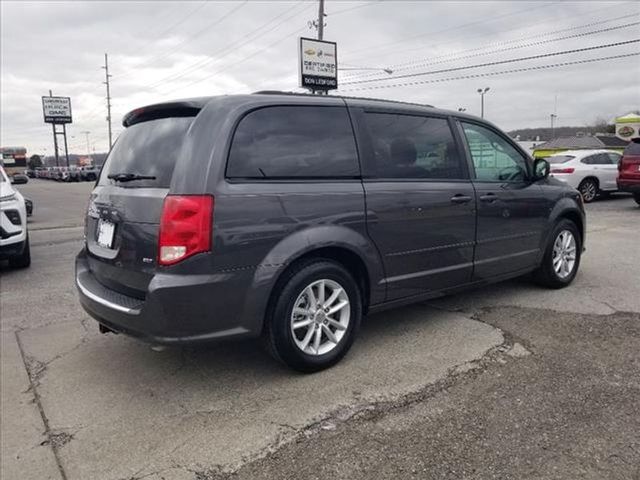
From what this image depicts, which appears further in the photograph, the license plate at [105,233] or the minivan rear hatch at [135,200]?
the license plate at [105,233]

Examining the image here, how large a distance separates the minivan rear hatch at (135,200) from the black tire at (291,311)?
0.77 m

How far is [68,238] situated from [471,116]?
28.8ft

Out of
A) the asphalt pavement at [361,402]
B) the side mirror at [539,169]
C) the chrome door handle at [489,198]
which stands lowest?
the asphalt pavement at [361,402]

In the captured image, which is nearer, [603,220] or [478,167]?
[478,167]

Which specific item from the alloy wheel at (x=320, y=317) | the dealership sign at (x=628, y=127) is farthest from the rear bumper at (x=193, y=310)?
the dealership sign at (x=628, y=127)

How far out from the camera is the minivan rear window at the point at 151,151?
3330mm

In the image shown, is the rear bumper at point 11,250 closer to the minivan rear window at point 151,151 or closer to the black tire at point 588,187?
the minivan rear window at point 151,151

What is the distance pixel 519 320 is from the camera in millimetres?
4660

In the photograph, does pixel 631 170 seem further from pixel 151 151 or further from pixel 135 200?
pixel 135 200

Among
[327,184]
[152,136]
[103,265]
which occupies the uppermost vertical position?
[152,136]

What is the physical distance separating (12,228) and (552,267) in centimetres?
641

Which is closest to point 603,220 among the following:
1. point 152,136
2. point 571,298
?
point 571,298

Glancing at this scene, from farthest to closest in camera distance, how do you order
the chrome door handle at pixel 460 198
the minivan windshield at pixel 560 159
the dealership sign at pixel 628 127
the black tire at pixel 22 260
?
the dealership sign at pixel 628 127 → the minivan windshield at pixel 560 159 → the black tire at pixel 22 260 → the chrome door handle at pixel 460 198

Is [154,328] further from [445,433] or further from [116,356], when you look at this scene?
[445,433]
